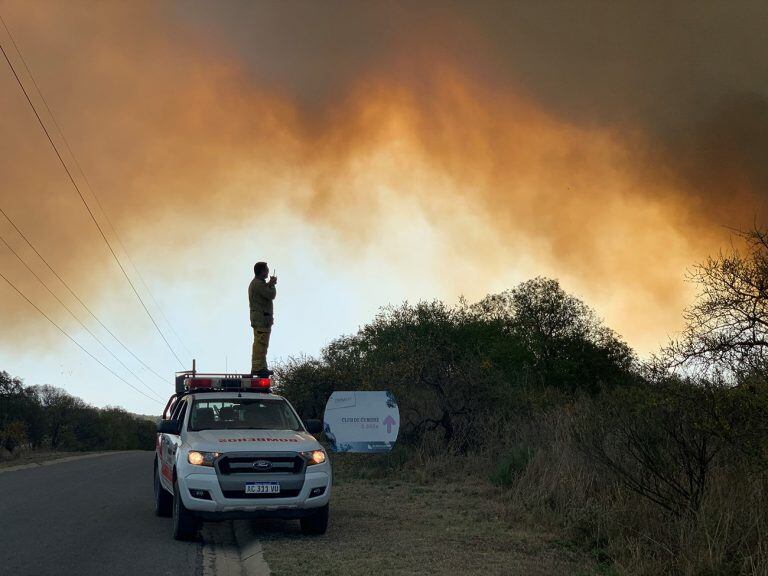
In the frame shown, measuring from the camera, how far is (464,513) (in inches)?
501

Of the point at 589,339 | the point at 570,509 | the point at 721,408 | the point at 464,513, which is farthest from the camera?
the point at 589,339

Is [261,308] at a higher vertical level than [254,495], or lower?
higher

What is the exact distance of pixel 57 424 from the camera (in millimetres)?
90875

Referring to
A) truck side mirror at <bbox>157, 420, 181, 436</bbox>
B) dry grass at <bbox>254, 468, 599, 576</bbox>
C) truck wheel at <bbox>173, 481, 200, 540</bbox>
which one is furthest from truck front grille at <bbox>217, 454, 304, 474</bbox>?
truck side mirror at <bbox>157, 420, 181, 436</bbox>

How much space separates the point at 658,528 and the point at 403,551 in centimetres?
316

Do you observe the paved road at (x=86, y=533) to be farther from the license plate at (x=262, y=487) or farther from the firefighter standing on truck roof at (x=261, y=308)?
the firefighter standing on truck roof at (x=261, y=308)

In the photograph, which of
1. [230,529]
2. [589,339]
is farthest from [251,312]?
[589,339]

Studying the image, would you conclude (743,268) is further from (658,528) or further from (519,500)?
(519,500)

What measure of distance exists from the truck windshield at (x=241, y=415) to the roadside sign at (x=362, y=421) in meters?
6.78

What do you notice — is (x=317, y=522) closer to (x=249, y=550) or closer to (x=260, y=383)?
(x=249, y=550)

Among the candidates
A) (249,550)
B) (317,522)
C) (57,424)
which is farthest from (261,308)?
(57,424)

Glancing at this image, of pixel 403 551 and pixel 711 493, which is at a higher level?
pixel 711 493

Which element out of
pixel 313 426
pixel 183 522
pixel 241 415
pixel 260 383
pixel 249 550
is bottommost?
pixel 249 550

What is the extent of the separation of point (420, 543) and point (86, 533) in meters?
4.74
